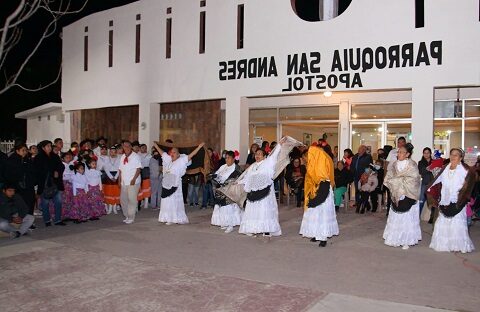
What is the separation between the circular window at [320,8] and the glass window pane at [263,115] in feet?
11.4

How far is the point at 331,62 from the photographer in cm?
1394

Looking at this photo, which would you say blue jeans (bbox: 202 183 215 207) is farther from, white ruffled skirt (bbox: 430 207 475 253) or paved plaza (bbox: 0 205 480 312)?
white ruffled skirt (bbox: 430 207 475 253)

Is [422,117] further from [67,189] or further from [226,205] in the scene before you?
[67,189]

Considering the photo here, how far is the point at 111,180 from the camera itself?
42.9 feet

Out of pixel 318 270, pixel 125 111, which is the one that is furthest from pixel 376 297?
pixel 125 111

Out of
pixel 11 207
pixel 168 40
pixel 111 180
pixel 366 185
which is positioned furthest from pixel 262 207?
pixel 168 40

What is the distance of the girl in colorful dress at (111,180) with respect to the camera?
512 inches

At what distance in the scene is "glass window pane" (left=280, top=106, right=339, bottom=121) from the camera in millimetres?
16234

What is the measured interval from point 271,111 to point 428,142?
6292mm

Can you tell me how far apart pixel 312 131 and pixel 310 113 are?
0.64m

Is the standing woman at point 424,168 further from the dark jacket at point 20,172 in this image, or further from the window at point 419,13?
the dark jacket at point 20,172

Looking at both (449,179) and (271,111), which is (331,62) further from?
(449,179)

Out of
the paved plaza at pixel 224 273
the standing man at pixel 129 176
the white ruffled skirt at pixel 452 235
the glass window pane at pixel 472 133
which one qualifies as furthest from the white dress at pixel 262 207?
the glass window pane at pixel 472 133

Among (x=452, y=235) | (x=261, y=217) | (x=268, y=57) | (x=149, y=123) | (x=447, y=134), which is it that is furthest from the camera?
(x=149, y=123)
